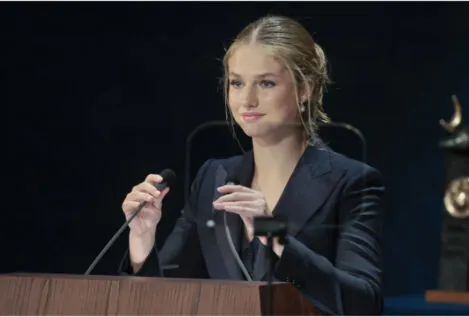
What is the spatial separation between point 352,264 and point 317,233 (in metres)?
0.14

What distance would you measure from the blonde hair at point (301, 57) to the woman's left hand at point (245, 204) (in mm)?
290

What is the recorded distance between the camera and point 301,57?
291 centimetres

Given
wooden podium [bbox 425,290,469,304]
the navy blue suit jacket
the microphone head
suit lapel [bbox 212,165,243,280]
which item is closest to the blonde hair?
the navy blue suit jacket

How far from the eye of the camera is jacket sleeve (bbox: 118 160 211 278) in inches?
111

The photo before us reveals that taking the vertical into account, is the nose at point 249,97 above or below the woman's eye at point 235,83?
below

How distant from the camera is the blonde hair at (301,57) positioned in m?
2.90

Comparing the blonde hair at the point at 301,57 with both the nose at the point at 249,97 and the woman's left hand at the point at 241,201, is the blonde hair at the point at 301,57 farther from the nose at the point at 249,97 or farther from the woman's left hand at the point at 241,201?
the woman's left hand at the point at 241,201

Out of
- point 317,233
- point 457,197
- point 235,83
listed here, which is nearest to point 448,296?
point 457,197

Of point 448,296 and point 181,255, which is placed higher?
point 181,255

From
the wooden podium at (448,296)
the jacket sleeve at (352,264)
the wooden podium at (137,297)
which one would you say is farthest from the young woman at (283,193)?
the wooden podium at (137,297)

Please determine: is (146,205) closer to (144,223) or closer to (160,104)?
(144,223)

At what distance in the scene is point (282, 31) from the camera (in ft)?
9.66

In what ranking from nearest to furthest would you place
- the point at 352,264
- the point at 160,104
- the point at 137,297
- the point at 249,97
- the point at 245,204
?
1. the point at 137,297
2. the point at 245,204
3. the point at 352,264
4. the point at 249,97
5. the point at 160,104

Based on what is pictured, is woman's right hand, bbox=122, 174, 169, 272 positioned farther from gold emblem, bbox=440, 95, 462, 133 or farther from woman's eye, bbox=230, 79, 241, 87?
gold emblem, bbox=440, 95, 462, 133
